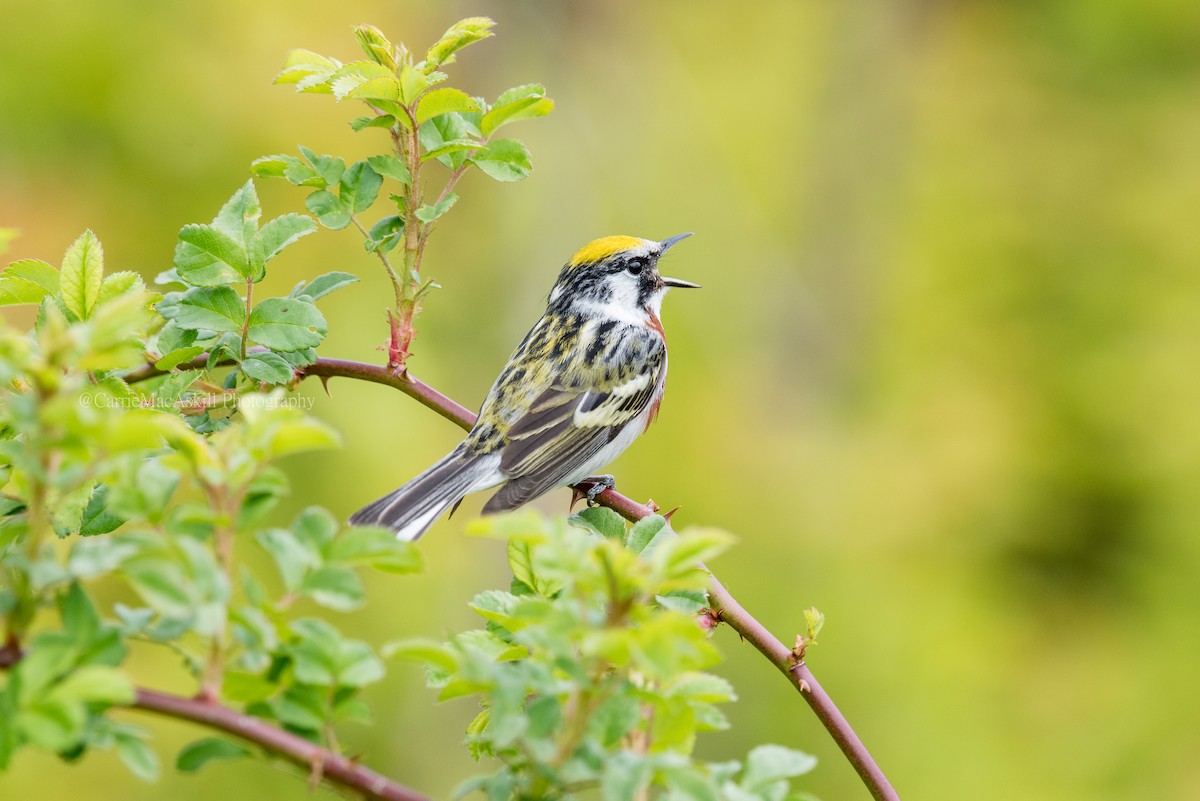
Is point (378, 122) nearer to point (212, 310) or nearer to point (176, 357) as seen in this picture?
point (212, 310)

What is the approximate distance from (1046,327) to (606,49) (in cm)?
515

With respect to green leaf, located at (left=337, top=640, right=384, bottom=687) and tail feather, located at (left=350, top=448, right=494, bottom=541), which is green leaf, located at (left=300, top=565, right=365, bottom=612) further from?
tail feather, located at (left=350, top=448, right=494, bottom=541)

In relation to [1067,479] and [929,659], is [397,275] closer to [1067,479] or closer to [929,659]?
[929,659]

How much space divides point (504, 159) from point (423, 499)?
3.90ft

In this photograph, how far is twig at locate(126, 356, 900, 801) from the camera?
6.54 ft

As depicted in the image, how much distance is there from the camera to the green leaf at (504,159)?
243 centimetres

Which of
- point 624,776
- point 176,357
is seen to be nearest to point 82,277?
point 176,357

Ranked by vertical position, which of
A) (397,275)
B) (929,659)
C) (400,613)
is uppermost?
(929,659)

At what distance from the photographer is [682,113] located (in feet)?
42.5

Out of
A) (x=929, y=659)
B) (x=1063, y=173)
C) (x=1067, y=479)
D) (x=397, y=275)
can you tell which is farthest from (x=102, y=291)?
(x=1063, y=173)

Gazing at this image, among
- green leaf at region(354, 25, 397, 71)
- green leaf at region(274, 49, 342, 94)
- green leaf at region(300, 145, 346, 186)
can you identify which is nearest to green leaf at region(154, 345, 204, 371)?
green leaf at region(300, 145, 346, 186)

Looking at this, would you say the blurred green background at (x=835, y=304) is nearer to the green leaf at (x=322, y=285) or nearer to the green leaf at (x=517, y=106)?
the green leaf at (x=322, y=285)

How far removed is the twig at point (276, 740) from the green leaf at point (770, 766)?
0.40 metres

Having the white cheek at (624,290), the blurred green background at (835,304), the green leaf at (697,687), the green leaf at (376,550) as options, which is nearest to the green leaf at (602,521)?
the green leaf at (697,687)
